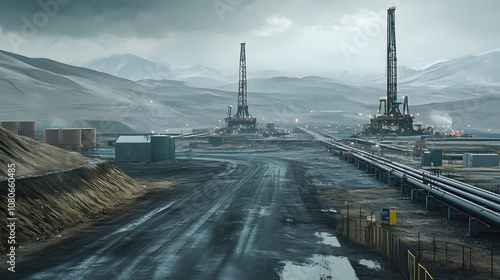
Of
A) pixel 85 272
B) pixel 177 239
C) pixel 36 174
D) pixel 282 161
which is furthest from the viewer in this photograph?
pixel 282 161

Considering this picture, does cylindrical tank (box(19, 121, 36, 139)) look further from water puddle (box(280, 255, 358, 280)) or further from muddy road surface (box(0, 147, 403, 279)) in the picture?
water puddle (box(280, 255, 358, 280))

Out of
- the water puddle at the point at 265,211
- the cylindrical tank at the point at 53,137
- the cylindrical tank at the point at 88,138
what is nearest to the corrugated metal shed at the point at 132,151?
the cylindrical tank at the point at 53,137

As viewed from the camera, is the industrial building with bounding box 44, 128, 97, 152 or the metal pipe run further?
the industrial building with bounding box 44, 128, 97, 152

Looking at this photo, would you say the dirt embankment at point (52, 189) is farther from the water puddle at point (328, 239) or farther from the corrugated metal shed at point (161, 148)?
the corrugated metal shed at point (161, 148)

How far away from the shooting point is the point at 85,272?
65.9 feet

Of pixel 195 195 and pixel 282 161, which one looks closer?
pixel 195 195

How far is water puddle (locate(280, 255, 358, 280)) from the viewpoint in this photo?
19.9 m

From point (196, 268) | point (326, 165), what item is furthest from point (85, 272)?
point (326, 165)

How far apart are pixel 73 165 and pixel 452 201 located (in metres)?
28.7

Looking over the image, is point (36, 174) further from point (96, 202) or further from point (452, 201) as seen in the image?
point (452, 201)

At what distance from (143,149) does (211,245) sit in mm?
54273

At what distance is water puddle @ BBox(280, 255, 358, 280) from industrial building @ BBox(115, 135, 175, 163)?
5745 centimetres

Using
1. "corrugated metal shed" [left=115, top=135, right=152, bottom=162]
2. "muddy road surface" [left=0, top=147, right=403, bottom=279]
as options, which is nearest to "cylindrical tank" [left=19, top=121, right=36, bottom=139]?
"corrugated metal shed" [left=115, top=135, right=152, bottom=162]

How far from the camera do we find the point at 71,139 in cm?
9150
